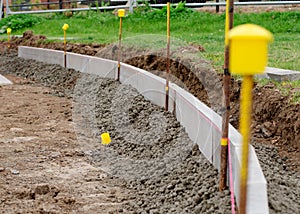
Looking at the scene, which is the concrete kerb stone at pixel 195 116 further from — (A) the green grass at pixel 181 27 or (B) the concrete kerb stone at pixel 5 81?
(B) the concrete kerb stone at pixel 5 81

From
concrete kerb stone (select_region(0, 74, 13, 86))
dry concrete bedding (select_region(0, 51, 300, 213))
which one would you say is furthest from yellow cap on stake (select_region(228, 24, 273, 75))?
concrete kerb stone (select_region(0, 74, 13, 86))

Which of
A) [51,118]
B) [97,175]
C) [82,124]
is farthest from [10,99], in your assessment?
[97,175]

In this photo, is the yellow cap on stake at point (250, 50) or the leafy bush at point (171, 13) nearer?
the yellow cap on stake at point (250, 50)

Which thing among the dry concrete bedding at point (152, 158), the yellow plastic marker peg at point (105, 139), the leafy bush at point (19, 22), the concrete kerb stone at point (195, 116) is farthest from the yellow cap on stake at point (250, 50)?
the leafy bush at point (19, 22)

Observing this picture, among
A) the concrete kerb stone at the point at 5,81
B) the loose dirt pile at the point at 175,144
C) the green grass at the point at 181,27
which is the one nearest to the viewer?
the loose dirt pile at the point at 175,144

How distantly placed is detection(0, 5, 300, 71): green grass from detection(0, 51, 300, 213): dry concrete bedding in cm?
157

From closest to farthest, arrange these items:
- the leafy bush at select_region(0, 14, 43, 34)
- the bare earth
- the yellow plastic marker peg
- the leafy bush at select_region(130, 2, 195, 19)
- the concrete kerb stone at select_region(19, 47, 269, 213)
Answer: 1. the concrete kerb stone at select_region(19, 47, 269, 213)
2. the bare earth
3. the yellow plastic marker peg
4. the leafy bush at select_region(130, 2, 195, 19)
5. the leafy bush at select_region(0, 14, 43, 34)

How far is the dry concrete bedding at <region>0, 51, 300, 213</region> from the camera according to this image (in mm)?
4387

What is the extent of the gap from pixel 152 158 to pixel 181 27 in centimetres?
876

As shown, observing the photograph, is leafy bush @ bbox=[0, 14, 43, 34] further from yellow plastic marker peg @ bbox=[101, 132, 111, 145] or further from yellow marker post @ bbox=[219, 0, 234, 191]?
yellow marker post @ bbox=[219, 0, 234, 191]

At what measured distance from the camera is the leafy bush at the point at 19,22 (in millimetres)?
18922

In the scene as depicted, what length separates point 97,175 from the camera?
5.77 metres

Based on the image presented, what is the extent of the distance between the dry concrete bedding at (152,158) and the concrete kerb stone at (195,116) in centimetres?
13

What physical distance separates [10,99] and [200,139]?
16.9 feet
